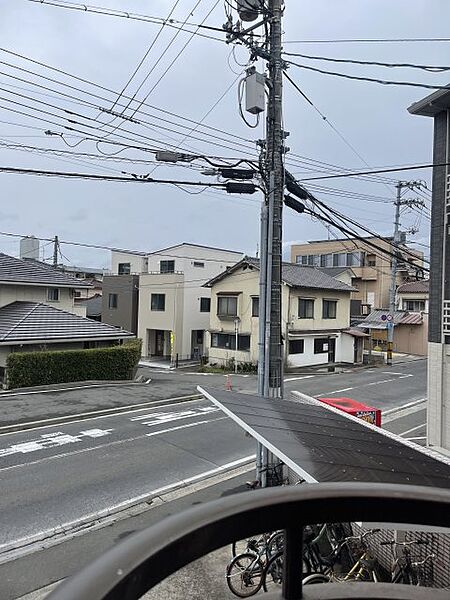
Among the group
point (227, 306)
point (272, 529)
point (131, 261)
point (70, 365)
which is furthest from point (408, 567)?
point (131, 261)

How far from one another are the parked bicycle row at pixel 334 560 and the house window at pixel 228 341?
25.5 m

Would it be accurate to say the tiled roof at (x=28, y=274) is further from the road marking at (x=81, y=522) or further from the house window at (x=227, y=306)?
the road marking at (x=81, y=522)

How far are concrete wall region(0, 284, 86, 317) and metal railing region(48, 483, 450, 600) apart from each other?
86.7 feet

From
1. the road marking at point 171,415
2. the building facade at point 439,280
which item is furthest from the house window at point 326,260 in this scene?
the building facade at point 439,280

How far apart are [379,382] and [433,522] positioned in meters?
24.5

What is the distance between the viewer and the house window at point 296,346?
30.3m

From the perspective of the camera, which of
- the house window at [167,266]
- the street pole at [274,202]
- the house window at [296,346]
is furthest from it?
the house window at [167,266]

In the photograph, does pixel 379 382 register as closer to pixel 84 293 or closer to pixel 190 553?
pixel 190 553

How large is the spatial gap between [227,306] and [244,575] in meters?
27.8

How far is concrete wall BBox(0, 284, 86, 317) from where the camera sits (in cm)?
2536

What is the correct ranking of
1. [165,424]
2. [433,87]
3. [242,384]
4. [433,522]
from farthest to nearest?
[242,384] < [165,424] < [433,87] < [433,522]

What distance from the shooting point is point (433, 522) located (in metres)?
1.52

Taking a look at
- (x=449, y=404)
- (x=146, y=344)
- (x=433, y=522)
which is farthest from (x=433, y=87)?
(x=146, y=344)

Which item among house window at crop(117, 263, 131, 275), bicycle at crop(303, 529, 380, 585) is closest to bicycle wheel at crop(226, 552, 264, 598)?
bicycle at crop(303, 529, 380, 585)
